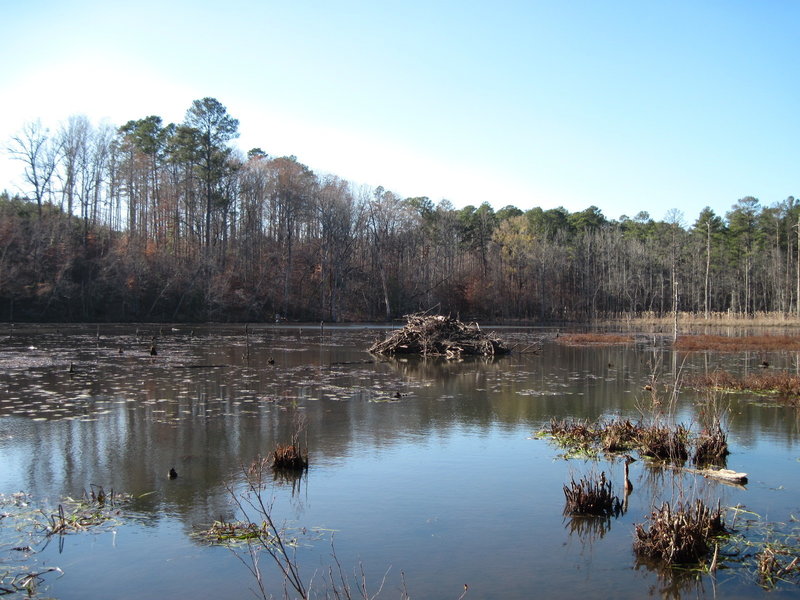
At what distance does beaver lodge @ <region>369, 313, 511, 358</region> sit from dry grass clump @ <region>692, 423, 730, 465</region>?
17.4m

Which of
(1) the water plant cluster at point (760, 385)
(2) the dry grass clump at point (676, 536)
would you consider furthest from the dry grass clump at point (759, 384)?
(2) the dry grass clump at point (676, 536)

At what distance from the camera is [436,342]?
1093 inches

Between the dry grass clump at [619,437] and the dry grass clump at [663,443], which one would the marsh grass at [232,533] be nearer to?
the dry grass clump at [619,437]

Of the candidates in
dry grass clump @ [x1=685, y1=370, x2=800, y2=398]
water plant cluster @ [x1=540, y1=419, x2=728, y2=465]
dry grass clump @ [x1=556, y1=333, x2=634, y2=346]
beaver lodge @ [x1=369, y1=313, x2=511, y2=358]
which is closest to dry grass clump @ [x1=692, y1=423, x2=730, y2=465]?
water plant cluster @ [x1=540, y1=419, x2=728, y2=465]

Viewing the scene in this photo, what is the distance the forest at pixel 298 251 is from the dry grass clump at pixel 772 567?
34447 millimetres

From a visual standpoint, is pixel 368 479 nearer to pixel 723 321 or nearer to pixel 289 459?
pixel 289 459

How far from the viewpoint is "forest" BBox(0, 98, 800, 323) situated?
49875 millimetres

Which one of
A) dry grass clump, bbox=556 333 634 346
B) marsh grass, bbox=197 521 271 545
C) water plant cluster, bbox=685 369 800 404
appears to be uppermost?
dry grass clump, bbox=556 333 634 346

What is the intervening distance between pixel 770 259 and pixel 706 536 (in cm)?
8246

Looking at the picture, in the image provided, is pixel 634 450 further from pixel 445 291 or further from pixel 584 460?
pixel 445 291

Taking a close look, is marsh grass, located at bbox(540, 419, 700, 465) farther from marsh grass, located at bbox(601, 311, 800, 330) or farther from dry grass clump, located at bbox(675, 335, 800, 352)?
marsh grass, located at bbox(601, 311, 800, 330)

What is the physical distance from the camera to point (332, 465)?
9.24 metres

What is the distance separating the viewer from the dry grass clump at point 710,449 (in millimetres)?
9336

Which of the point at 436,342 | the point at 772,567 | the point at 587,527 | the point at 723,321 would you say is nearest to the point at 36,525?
the point at 587,527
